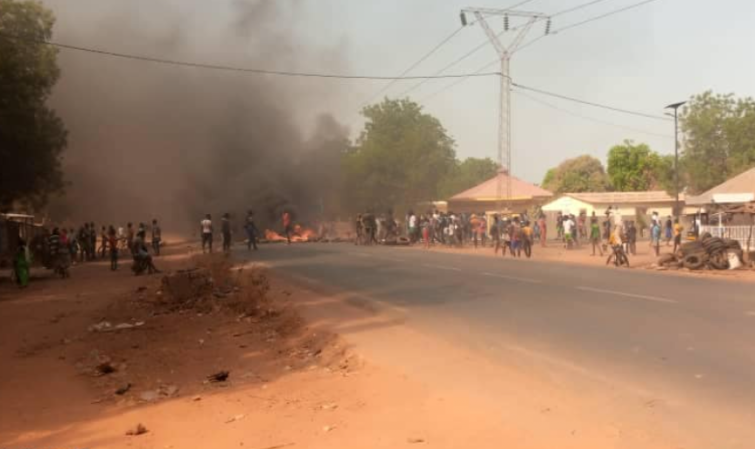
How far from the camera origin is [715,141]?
42938mm

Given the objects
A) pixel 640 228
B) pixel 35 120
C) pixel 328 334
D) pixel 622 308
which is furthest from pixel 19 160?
pixel 640 228

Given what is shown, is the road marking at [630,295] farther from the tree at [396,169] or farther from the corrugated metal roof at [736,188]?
the tree at [396,169]

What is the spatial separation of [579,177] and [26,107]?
61048mm

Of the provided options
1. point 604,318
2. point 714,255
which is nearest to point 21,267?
point 604,318

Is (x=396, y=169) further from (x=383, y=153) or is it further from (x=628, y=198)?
(x=628, y=198)

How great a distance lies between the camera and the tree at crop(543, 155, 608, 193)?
70.6 meters

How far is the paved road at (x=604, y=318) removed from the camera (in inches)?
244

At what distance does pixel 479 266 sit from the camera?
18828mm

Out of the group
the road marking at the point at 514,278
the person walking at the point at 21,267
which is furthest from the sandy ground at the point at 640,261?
the person walking at the point at 21,267

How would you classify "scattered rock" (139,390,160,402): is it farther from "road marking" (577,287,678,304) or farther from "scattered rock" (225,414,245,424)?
"road marking" (577,287,678,304)

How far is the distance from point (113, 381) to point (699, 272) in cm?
1570

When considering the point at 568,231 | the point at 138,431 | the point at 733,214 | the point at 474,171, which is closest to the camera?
the point at 138,431

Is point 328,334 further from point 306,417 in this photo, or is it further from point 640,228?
point 640,228

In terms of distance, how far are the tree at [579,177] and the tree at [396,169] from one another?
20365mm
